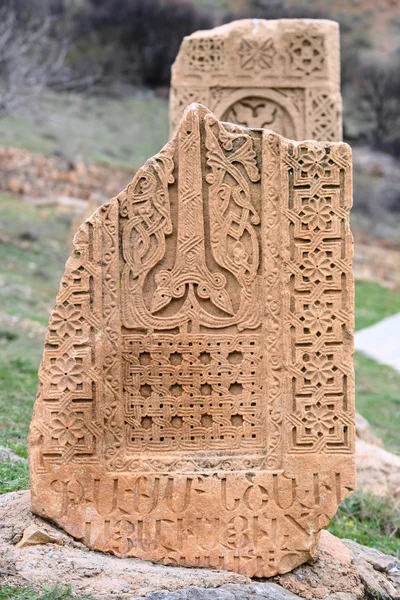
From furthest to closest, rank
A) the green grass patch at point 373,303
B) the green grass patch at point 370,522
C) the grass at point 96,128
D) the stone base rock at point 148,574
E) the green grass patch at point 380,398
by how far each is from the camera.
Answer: the grass at point 96,128, the green grass patch at point 373,303, the green grass patch at point 380,398, the green grass patch at point 370,522, the stone base rock at point 148,574

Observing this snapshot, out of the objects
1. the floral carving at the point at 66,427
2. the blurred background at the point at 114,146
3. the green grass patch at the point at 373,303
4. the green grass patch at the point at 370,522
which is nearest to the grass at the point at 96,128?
the blurred background at the point at 114,146

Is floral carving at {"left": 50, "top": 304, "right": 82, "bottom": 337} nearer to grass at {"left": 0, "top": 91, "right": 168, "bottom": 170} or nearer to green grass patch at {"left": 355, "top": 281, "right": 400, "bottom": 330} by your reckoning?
green grass patch at {"left": 355, "top": 281, "right": 400, "bottom": 330}

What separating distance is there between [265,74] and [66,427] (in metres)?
5.06

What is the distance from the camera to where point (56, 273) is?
40.5 ft

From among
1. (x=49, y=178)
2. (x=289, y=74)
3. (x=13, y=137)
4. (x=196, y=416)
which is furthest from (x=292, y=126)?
(x=13, y=137)

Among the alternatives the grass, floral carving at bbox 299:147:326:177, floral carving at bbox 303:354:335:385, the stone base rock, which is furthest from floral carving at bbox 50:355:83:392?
the grass

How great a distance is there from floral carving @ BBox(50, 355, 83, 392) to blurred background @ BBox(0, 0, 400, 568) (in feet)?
2.90

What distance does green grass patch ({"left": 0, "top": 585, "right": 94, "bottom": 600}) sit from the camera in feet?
9.79

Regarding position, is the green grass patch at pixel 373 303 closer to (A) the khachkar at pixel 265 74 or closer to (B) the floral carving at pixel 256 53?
(A) the khachkar at pixel 265 74

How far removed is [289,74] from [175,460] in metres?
4.95

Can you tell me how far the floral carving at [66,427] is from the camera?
3.55m

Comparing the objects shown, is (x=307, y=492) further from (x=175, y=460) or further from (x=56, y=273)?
(x=56, y=273)

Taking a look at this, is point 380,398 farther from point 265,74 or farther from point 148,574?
point 148,574

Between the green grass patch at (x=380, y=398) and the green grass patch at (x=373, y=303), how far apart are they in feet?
6.74
